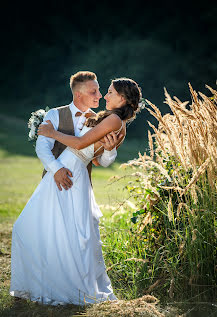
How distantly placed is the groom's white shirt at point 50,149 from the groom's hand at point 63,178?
0.03 metres

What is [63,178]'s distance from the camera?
3225 mm

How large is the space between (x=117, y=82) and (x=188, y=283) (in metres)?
1.68

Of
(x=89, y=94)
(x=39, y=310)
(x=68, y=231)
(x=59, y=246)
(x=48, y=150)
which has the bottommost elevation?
(x=39, y=310)

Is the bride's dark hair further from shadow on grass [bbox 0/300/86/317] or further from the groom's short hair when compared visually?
shadow on grass [bbox 0/300/86/317]

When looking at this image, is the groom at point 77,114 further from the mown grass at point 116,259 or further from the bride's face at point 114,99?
the mown grass at point 116,259

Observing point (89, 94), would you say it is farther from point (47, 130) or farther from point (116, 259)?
point (116, 259)

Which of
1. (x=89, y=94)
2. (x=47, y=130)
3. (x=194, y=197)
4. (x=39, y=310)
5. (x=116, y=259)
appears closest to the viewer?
(x=194, y=197)

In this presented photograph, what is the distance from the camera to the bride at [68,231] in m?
3.14

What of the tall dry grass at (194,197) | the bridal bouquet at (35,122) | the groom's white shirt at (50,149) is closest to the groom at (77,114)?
the groom's white shirt at (50,149)

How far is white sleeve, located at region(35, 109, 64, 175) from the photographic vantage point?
3.23m

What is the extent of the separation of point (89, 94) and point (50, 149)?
58cm

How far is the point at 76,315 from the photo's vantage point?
2871mm

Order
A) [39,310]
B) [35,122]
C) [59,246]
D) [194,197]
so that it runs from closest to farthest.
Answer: [194,197] → [39,310] → [59,246] → [35,122]

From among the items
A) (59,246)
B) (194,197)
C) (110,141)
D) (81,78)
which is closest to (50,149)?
(110,141)
